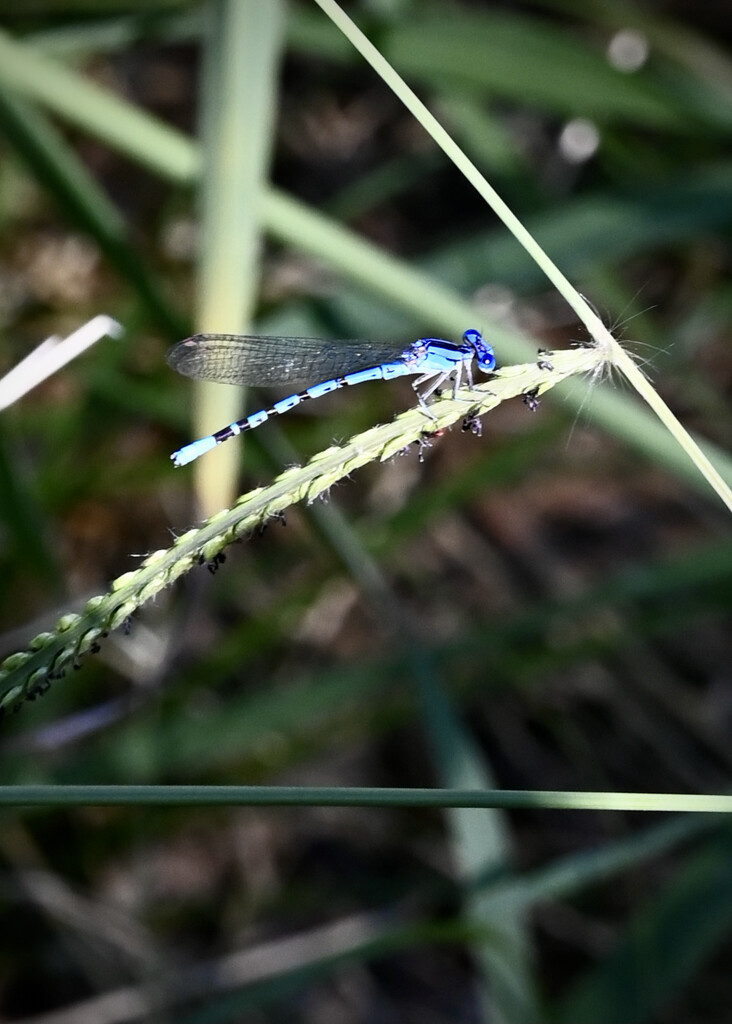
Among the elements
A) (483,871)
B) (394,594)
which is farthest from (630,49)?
(483,871)

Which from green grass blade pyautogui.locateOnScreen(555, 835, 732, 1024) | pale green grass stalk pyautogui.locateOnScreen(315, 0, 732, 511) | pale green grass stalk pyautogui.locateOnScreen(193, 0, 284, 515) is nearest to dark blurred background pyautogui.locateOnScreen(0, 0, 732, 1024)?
green grass blade pyautogui.locateOnScreen(555, 835, 732, 1024)

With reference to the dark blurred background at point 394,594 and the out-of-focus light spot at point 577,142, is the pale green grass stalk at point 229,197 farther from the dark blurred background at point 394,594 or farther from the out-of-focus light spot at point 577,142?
the out-of-focus light spot at point 577,142

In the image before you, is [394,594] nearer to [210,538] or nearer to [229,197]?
[229,197]

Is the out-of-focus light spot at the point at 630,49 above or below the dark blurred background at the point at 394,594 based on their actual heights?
above

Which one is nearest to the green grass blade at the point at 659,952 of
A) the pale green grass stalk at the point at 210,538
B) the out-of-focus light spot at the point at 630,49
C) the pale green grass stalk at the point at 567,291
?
the pale green grass stalk at the point at 567,291

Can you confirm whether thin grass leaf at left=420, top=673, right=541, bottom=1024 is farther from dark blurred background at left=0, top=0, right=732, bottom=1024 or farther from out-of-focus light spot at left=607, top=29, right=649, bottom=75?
out-of-focus light spot at left=607, top=29, right=649, bottom=75

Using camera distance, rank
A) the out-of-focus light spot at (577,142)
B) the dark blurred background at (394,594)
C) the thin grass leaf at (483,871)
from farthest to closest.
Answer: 1. the out-of-focus light spot at (577,142)
2. the dark blurred background at (394,594)
3. the thin grass leaf at (483,871)
